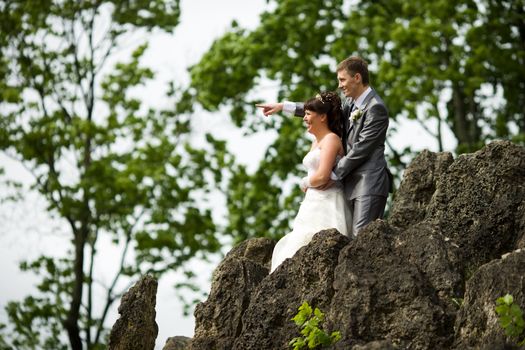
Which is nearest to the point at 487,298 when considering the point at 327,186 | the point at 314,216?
the point at 314,216

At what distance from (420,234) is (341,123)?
2.50 metres

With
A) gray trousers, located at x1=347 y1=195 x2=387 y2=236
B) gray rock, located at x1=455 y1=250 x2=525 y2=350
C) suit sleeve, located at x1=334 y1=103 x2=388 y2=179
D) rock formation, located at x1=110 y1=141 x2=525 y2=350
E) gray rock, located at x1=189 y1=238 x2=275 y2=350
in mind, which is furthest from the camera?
gray trousers, located at x1=347 y1=195 x2=387 y2=236

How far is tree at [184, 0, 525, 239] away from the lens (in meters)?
26.2

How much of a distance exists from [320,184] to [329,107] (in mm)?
982

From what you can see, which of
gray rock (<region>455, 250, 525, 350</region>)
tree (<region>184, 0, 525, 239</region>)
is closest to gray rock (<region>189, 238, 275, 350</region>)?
gray rock (<region>455, 250, 525, 350</region>)

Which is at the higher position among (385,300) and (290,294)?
(290,294)

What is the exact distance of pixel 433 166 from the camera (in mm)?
13195

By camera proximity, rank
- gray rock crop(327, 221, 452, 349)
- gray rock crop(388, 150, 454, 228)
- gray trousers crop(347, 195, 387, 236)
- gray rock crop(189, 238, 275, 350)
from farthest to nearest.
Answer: gray rock crop(388, 150, 454, 228) → gray trousers crop(347, 195, 387, 236) → gray rock crop(189, 238, 275, 350) → gray rock crop(327, 221, 452, 349)

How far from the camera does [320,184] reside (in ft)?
38.2

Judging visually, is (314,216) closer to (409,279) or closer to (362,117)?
(362,117)

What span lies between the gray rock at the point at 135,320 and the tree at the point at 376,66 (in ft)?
48.5

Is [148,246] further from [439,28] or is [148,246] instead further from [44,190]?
[439,28]

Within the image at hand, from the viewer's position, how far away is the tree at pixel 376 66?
26.2m

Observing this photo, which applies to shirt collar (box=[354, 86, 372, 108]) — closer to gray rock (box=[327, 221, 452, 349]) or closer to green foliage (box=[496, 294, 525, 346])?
gray rock (box=[327, 221, 452, 349])
